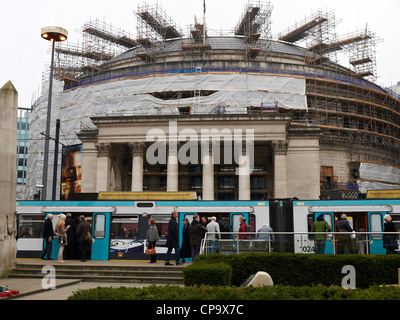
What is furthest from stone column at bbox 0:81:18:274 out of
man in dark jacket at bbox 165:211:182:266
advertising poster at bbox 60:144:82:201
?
advertising poster at bbox 60:144:82:201

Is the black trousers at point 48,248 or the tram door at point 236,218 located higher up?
the tram door at point 236,218

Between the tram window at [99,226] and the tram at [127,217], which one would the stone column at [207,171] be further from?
the tram window at [99,226]

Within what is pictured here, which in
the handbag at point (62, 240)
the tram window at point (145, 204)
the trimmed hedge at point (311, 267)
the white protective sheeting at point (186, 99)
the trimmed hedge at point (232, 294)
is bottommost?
the trimmed hedge at point (311, 267)

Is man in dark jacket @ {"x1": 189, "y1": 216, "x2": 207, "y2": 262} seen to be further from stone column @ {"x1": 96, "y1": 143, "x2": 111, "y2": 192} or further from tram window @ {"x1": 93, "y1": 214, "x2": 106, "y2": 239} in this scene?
stone column @ {"x1": 96, "y1": 143, "x2": 111, "y2": 192}

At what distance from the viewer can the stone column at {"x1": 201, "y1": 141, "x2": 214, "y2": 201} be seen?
139 ft

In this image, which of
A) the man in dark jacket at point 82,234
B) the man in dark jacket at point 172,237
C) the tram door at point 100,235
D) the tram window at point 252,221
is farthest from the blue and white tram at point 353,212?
the man in dark jacket at point 82,234

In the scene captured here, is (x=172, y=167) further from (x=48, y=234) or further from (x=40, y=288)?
(x=40, y=288)

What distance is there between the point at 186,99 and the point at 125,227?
3032 cm

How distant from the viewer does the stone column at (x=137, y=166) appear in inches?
1706

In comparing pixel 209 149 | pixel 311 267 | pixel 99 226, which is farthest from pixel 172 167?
pixel 311 267

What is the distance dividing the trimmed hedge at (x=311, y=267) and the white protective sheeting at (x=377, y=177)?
1510 inches

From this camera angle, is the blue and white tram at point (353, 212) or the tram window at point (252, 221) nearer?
the blue and white tram at point (353, 212)

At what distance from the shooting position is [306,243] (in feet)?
53.0

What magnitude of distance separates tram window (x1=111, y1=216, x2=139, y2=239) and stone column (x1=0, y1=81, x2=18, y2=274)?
6223 millimetres
